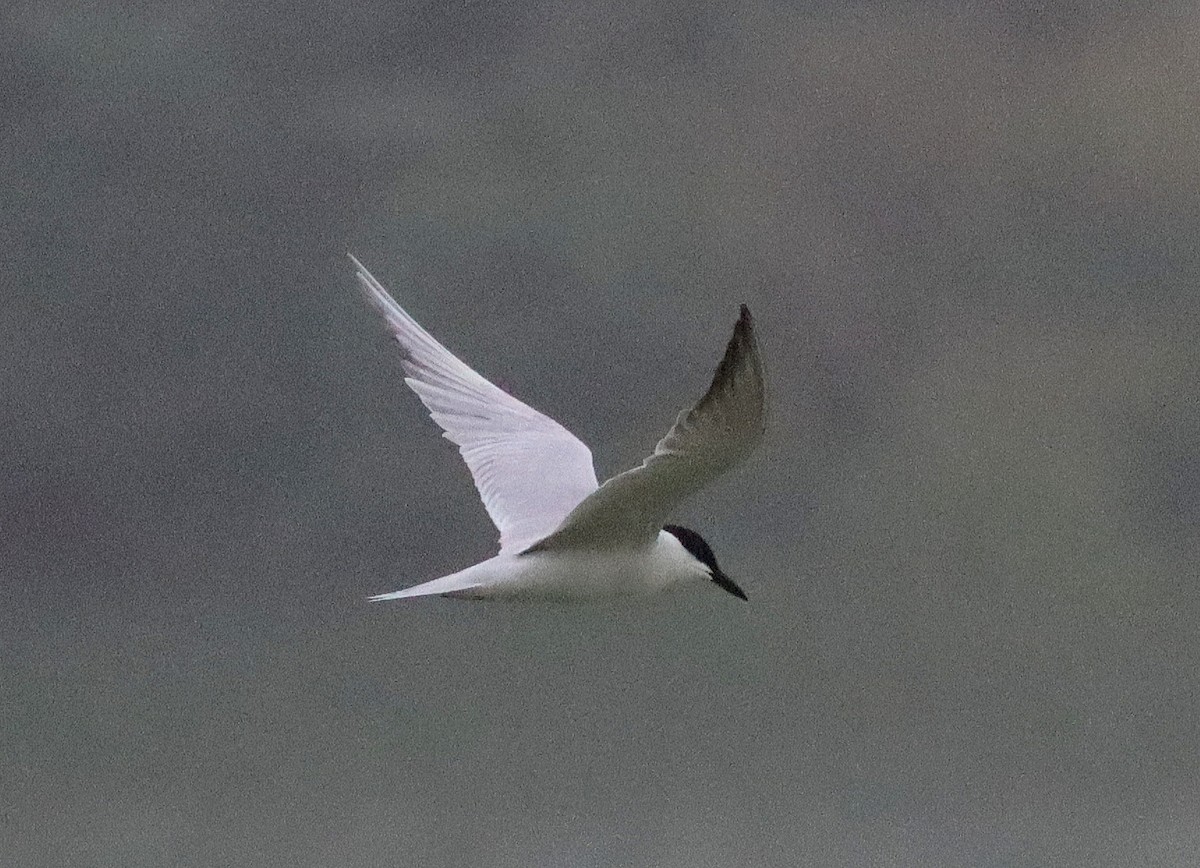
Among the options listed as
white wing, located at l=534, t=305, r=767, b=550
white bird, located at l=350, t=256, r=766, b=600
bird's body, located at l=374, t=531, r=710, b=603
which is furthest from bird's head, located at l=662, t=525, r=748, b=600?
white wing, located at l=534, t=305, r=767, b=550

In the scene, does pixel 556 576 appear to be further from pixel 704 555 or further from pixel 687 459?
pixel 687 459

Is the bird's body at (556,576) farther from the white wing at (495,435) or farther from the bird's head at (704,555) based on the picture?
the white wing at (495,435)

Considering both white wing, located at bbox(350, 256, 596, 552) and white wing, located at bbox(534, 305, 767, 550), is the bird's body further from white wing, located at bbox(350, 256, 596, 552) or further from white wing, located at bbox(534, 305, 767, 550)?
white wing, located at bbox(350, 256, 596, 552)

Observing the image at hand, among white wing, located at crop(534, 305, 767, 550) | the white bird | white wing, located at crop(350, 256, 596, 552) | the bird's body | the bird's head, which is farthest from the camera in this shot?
white wing, located at crop(350, 256, 596, 552)

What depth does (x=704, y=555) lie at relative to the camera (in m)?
7.40

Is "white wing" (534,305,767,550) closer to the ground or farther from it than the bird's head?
farther from it

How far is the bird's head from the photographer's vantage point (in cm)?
735

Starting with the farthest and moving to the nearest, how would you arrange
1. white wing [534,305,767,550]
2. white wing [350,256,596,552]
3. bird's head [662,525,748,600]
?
white wing [350,256,596,552]
bird's head [662,525,748,600]
white wing [534,305,767,550]

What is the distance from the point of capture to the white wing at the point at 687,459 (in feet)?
17.9

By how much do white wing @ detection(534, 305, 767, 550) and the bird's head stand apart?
58 centimetres

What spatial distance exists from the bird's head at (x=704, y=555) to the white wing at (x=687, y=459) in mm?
576

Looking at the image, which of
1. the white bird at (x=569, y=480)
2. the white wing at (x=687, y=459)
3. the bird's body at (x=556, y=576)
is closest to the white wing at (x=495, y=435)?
the white bird at (x=569, y=480)

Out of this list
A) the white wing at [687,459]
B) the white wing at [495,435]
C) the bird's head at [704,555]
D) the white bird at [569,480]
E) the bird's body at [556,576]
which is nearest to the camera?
the white wing at [687,459]

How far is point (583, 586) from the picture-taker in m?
6.82
